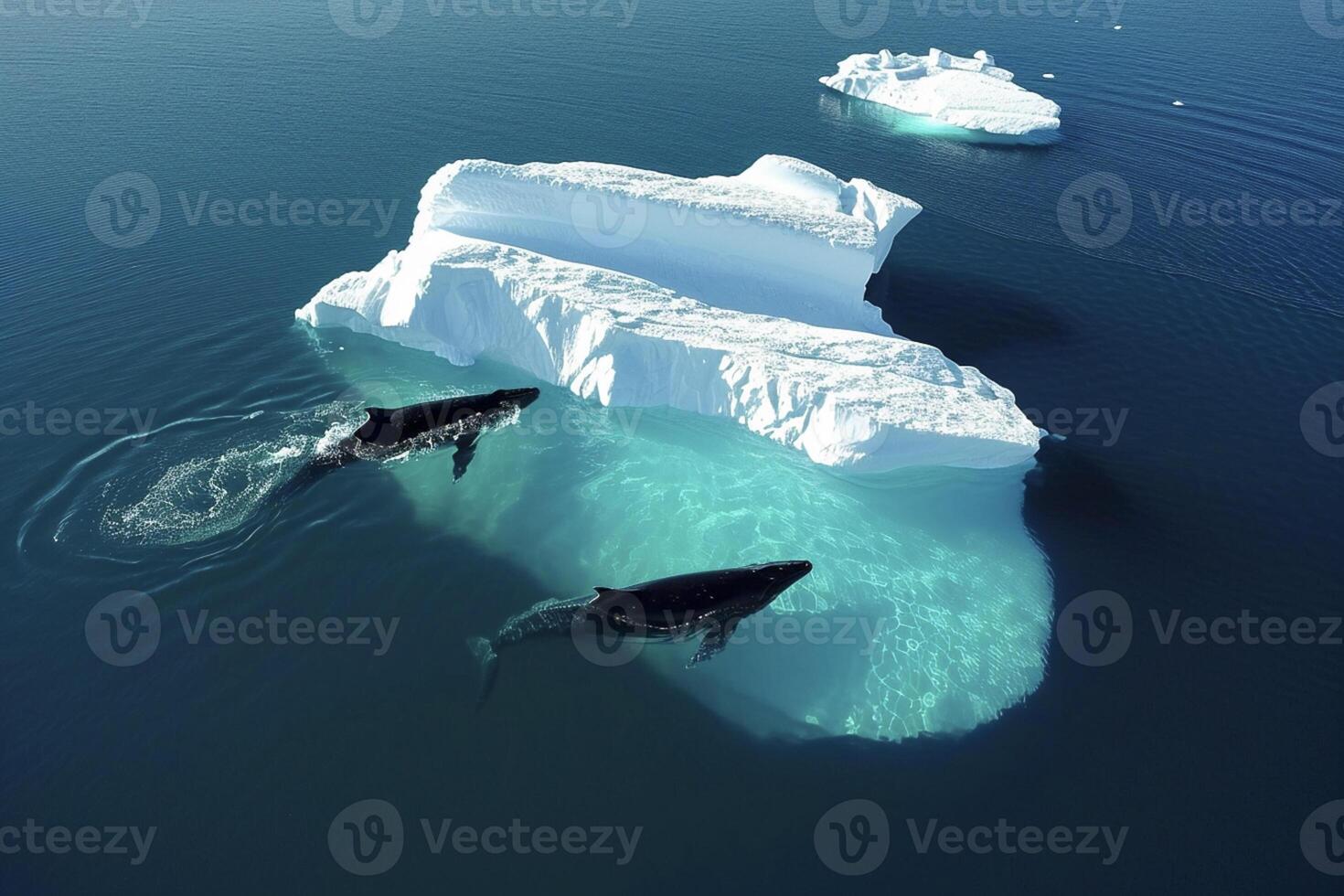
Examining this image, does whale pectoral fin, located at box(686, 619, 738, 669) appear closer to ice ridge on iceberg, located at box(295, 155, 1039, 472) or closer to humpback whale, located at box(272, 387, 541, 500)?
ice ridge on iceberg, located at box(295, 155, 1039, 472)

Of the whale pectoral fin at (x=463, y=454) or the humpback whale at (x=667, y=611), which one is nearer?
the humpback whale at (x=667, y=611)

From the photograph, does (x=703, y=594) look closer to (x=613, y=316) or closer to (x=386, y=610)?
(x=386, y=610)

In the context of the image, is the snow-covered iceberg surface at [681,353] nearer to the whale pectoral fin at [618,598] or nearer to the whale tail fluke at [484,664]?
the whale pectoral fin at [618,598]

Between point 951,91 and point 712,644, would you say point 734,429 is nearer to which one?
point 712,644

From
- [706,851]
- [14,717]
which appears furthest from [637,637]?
[14,717]

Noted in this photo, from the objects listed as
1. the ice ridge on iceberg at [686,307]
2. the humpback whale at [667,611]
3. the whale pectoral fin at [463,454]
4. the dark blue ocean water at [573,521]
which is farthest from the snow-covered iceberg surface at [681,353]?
the humpback whale at [667,611]

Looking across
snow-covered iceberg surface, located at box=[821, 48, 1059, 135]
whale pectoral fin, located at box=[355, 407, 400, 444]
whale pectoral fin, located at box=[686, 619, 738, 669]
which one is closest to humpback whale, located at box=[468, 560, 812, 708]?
whale pectoral fin, located at box=[686, 619, 738, 669]
